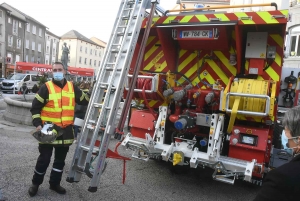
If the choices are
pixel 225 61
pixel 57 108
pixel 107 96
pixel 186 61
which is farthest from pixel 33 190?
pixel 225 61

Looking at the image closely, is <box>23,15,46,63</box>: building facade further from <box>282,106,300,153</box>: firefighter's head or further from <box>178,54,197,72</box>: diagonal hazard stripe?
<box>282,106,300,153</box>: firefighter's head

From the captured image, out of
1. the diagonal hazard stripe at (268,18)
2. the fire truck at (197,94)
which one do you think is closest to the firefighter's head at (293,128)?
the fire truck at (197,94)

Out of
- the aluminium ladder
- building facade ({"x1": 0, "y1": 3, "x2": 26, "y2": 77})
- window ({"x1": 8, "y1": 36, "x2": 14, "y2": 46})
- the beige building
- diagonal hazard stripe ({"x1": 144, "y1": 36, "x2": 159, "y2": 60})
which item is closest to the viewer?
the aluminium ladder

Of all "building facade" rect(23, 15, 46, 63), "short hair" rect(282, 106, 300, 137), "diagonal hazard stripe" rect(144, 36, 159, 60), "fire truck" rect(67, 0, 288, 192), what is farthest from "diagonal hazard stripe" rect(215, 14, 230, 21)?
"building facade" rect(23, 15, 46, 63)

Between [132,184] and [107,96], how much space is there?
4.78ft

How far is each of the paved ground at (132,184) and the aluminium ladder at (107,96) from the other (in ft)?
1.55

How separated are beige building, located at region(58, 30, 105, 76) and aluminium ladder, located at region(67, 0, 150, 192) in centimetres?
5804

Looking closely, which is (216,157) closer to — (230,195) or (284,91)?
(230,195)

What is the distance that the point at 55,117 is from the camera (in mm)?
3531

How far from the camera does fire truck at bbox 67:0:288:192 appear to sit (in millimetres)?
3346

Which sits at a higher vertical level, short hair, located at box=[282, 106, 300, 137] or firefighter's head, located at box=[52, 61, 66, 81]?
firefighter's head, located at box=[52, 61, 66, 81]

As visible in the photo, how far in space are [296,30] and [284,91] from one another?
14232 mm

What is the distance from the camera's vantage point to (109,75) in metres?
3.61

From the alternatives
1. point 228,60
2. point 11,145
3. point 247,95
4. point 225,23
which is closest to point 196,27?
point 225,23
